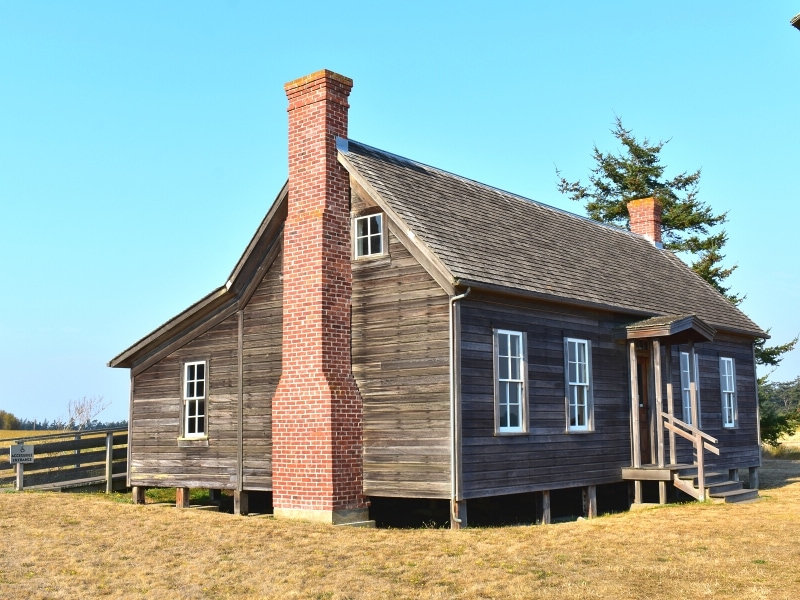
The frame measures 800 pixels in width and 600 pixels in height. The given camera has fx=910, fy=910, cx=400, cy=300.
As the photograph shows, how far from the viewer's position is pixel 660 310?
21.5 metres

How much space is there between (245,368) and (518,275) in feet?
19.3

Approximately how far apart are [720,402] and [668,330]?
5871 millimetres

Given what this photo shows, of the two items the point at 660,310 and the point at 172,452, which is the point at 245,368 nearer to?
the point at 172,452

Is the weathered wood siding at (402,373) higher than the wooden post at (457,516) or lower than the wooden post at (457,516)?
higher

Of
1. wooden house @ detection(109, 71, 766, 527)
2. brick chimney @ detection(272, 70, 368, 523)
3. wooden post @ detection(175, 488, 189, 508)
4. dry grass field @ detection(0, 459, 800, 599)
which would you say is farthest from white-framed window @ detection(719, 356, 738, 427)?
wooden post @ detection(175, 488, 189, 508)

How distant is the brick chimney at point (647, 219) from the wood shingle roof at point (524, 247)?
287 cm

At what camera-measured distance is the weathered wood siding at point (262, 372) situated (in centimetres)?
1802

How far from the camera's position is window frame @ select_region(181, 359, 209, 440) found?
63.2 ft

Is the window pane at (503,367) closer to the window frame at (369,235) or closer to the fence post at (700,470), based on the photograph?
the window frame at (369,235)

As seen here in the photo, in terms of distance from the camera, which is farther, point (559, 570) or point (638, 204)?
point (638, 204)

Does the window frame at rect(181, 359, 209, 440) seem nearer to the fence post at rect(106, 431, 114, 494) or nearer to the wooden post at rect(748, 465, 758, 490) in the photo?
the fence post at rect(106, 431, 114, 494)

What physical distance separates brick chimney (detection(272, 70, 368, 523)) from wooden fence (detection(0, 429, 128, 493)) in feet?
27.9

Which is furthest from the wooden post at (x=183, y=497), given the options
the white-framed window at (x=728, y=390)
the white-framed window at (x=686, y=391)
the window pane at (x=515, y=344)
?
the white-framed window at (x=728, y=390)

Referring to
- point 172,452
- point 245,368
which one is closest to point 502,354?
point 245,368
